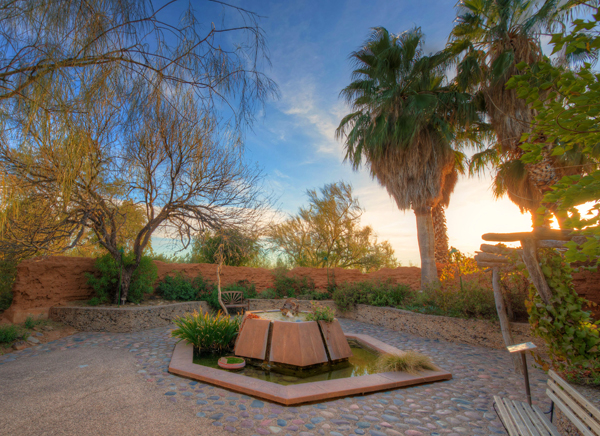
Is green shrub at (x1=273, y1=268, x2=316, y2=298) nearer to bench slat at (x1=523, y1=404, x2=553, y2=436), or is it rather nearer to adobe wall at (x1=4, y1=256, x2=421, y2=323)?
adobe wall at (x1=4, y1=256, x2=421, y2=323)

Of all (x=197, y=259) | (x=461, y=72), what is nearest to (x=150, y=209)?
(x=197, y=259)

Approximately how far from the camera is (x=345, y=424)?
123 inches

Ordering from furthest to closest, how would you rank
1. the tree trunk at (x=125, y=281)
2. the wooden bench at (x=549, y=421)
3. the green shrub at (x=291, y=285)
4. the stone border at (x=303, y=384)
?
the green shrub at (x=291, y=285)
the tree trunk at (x=125, y=281)
the stone border at (x=303, y=384)
the wooden bench at (x=549, y=421)

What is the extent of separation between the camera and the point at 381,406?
359cm

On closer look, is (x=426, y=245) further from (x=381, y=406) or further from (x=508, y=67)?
(x=381, y=406)

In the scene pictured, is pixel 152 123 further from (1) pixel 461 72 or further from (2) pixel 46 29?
(1) pixel 461 72

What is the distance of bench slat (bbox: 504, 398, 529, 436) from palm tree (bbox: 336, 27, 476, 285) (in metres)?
7.87

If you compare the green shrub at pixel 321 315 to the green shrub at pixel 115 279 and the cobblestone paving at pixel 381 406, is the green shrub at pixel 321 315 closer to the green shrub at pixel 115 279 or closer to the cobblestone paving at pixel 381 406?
the cobblestone paving at pixel 381 406

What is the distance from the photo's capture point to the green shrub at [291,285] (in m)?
12.2

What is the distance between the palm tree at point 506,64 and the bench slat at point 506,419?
277 inches

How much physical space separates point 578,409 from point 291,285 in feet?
34.9

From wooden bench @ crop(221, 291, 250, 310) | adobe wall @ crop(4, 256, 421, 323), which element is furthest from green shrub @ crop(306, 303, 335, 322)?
adobe wall @ crop(4, 256, 421, 323)

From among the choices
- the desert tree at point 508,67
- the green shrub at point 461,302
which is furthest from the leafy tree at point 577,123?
the desert tree at point 508,67

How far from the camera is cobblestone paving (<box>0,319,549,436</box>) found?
3.04 metres
